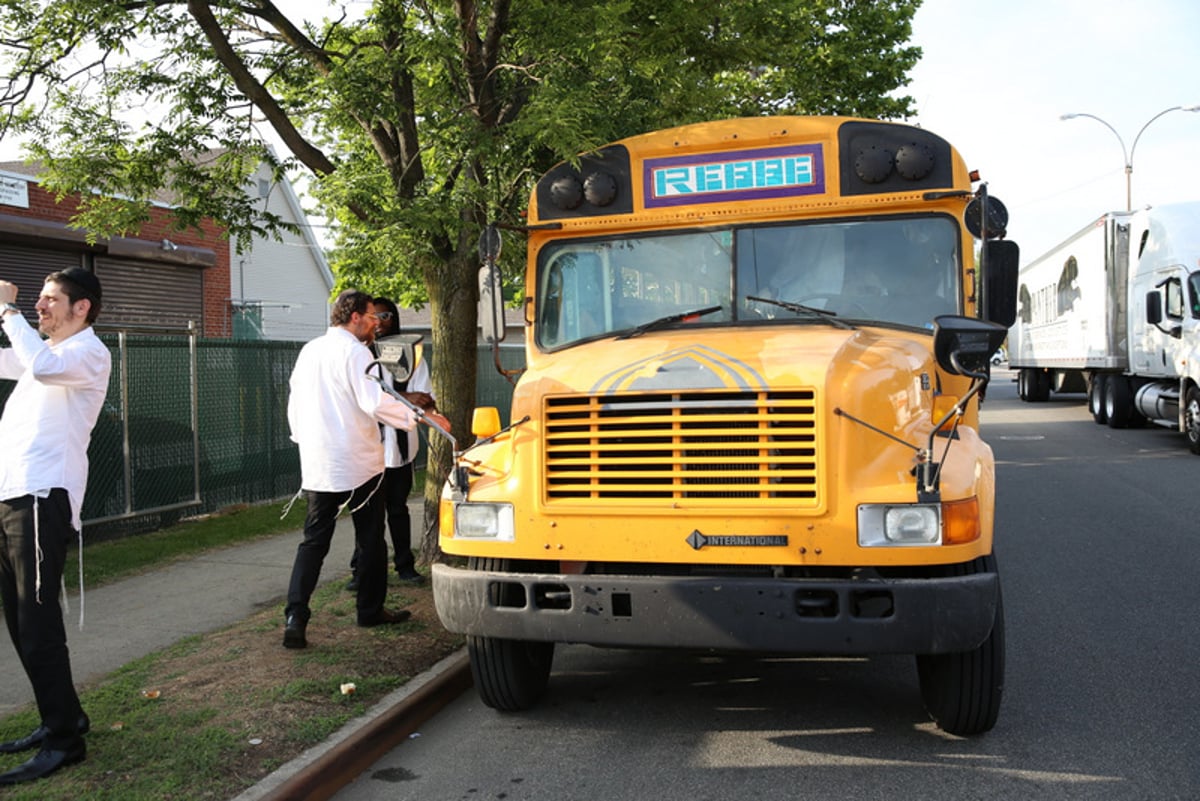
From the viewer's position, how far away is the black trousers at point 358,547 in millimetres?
5676

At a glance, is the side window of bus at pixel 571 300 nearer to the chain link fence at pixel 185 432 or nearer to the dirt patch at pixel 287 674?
the dirt patch at pixel 287 674

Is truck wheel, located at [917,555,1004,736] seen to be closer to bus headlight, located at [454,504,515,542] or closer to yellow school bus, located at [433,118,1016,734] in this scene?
yellow school bus, located at [433,118,1016,734]

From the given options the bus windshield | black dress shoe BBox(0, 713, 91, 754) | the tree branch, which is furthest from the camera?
the tree branch

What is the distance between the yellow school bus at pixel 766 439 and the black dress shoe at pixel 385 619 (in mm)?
1330

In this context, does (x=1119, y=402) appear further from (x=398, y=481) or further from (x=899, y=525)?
(x=899, y=525)

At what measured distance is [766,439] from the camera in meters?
4.26

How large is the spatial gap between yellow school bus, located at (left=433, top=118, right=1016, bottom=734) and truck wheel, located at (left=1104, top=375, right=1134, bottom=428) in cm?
1677

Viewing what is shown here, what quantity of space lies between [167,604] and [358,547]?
183 cm

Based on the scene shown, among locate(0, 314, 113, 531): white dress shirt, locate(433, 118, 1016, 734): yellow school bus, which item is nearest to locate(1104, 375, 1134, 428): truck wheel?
locate(433, 118, 1016, 734): yellow school bus

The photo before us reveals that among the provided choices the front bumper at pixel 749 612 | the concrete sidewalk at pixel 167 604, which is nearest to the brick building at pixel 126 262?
the concrete sidewalk at pixel 167 604

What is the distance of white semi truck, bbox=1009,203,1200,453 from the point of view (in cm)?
1606

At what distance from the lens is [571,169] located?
588 centimetres

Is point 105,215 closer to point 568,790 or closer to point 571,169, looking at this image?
point 571,169

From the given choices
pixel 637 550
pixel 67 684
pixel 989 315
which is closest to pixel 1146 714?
pixel 989 315
